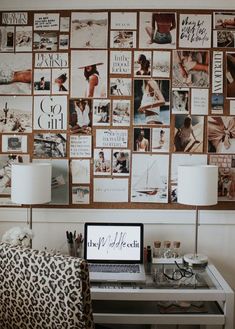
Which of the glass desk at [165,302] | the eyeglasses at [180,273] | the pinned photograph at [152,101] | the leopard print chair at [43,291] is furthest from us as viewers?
the pinned photograph at [152,101]

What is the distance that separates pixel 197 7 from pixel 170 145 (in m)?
0.90

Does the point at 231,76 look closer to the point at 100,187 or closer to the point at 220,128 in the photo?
the point at 220,128

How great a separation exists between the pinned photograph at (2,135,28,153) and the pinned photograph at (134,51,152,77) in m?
0.84

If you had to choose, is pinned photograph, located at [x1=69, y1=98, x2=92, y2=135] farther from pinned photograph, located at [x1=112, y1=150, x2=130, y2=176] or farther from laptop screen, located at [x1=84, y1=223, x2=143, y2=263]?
laptop screen, located at [x1=84, y1=223, x2=143, y2=263]

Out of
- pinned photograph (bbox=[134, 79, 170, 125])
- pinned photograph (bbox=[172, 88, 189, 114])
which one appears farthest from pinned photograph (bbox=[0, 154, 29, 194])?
pinned photograph (bbox=[172, 88, 189, 114])

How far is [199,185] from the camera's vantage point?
231 centimetres

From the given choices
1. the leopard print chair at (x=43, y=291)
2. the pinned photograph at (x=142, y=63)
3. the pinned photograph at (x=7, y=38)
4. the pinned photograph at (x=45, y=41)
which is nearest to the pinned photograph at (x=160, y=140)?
the pinned photograph at (x=142, y=63)

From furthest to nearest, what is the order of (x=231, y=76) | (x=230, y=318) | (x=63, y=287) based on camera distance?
(x=231, y=76) → (x=230, y=318) → (x=63, y=287)

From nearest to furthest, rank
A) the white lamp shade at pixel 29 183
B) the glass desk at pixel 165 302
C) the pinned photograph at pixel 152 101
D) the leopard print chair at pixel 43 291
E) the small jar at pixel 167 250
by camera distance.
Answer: the leopard print chair at pixel 43 291
the glass desk at pixel 165 302
the white lamp shade at pixel 29 183
the small jar at pixel 167 250
the pinned photograph at pixel 152 101

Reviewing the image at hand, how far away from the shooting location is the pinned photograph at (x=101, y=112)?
2.62 meters

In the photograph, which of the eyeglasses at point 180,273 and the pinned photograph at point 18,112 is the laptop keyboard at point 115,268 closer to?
the eyeglasses at point 180,273

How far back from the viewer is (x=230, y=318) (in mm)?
1989

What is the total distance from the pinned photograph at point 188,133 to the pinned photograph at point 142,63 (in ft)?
1.14

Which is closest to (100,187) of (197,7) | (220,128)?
(220,128)
